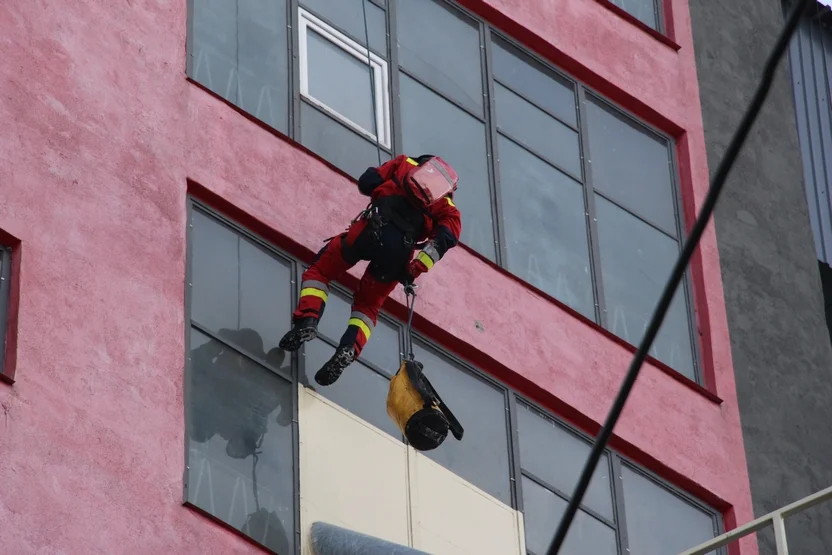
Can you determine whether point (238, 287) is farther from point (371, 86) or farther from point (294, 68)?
point (371, 86)

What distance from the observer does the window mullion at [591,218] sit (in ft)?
62.4

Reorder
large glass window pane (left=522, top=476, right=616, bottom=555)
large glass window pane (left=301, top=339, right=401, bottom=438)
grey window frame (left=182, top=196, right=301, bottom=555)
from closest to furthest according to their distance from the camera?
grey window frame (left=182, top=196, right=301, bottom=555) < large glass window pane (left=301, top=339, right=401, bottom=438) < large glass window pane (left=522, top=476, right=616, bottom=555)

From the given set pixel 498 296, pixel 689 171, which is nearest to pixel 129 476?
pixel 498 296

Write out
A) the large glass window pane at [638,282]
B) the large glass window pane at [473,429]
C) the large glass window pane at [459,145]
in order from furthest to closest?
the large glass window pane at [638,282]
the large glass window pane at [459,145]
the large glass window pane at [473,429]

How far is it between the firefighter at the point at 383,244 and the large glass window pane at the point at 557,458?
229 cm

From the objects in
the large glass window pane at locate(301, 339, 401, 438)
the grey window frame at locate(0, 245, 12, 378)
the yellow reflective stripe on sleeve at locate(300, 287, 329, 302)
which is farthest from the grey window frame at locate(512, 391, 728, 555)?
the grey window frame at locate(0, 245, 12, 378)

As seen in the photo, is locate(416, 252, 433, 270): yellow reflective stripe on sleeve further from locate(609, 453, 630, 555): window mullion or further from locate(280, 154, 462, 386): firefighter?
locate(609, 453, 630, 555): window mullion

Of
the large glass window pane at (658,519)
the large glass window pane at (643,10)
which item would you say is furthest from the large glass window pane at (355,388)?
the large glass window pane at (643,10)

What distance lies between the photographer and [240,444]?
49.8 ft

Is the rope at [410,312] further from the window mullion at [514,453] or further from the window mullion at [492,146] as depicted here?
the window mullion at [492,146]

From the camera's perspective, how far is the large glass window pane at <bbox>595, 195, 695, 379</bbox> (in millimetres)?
19266

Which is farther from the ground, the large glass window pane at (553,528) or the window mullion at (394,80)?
the window mullion at (394,80)

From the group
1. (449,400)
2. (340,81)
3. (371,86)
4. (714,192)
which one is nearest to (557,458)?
(449,400)

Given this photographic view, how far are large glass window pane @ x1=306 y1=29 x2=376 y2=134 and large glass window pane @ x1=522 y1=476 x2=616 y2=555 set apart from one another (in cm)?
354
